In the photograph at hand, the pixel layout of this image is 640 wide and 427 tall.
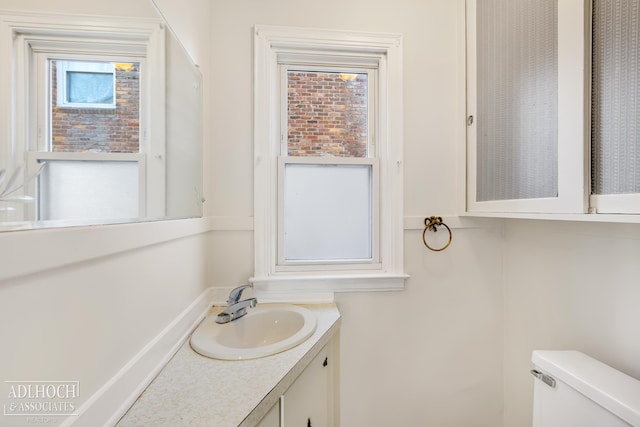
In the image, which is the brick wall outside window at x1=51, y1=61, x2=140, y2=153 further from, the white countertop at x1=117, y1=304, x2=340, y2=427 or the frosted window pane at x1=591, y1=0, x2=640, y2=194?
the frosted window pane at x1=591, y1=0, x2=640, y2=194

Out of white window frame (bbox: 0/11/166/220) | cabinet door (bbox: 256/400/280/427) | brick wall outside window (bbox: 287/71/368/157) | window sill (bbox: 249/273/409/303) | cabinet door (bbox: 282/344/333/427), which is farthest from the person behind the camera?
brick wall outside window (bbox: 287/71/368/157)

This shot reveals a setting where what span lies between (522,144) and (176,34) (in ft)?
4.60

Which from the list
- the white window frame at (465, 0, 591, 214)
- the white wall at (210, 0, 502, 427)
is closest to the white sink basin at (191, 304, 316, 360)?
the white wall at (210, 0, 502, 427)

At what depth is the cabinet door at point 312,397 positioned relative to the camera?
2.77 ft

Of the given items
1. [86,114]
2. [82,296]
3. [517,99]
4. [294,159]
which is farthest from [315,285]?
[517,99]

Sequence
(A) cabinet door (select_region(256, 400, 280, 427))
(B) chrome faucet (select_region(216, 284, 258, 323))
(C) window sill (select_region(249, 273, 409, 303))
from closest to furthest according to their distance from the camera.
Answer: (A) cabinet door (select_region(256, 400, 280, 427)) < (B) chrome faucet (select_region(216, 284, 258, 323)) < (C) window sill (select_region(249, 273, 409, 303))

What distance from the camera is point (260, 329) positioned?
4.11 ft

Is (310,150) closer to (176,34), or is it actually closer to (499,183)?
(176,34)

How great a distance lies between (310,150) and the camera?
1.49 m

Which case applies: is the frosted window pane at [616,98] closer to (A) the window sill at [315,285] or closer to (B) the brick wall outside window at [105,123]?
(A) the window sill at [315,285]

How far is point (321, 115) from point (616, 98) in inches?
44.5

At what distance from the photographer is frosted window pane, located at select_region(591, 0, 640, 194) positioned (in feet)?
2.45

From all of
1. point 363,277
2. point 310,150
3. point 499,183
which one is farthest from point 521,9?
point 363,277

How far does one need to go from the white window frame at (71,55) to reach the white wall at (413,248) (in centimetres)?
58
